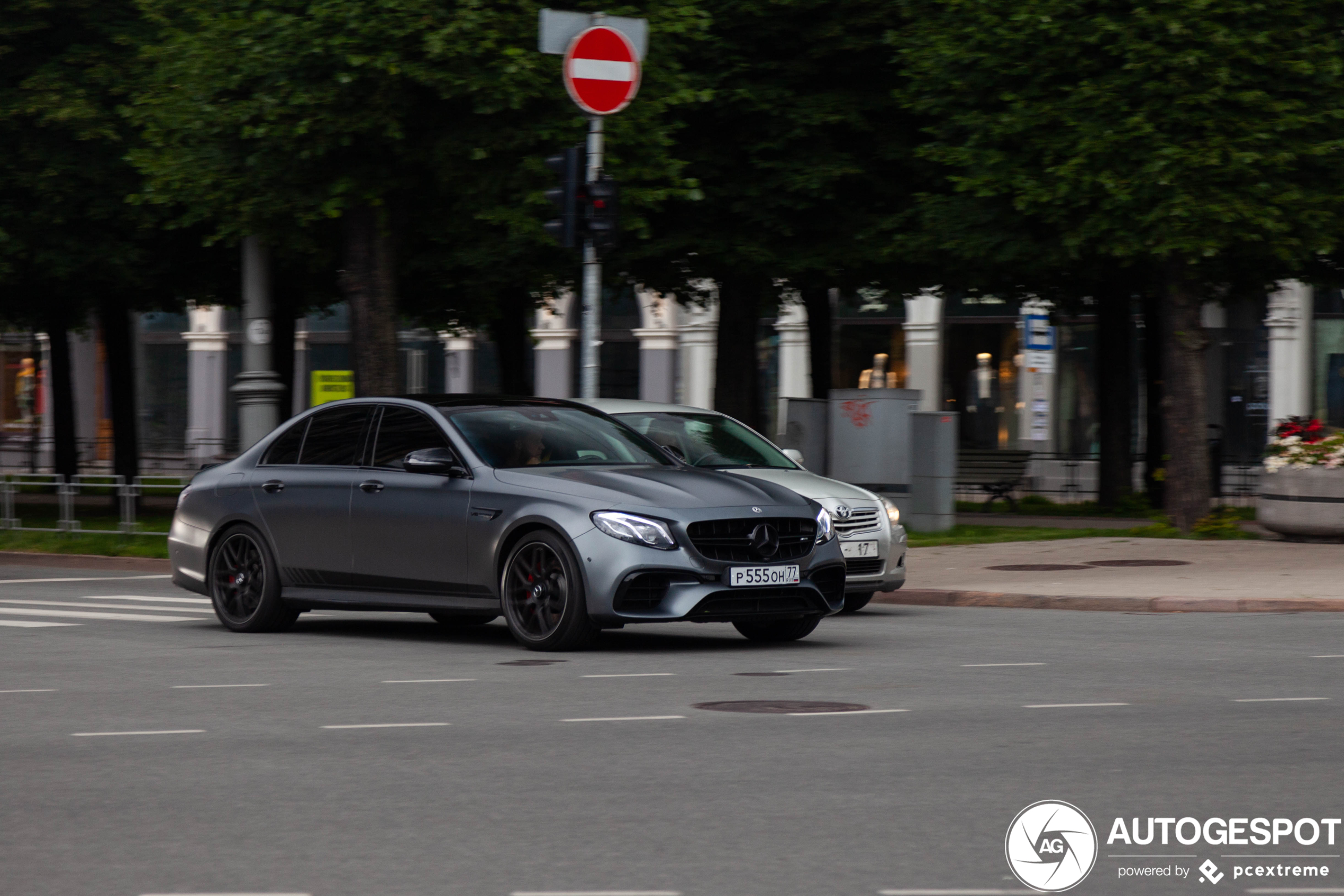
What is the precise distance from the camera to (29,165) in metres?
26.5

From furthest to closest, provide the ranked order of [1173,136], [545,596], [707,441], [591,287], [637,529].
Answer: [1173,136], [591,287], [707,441], [545,596], [637,529]

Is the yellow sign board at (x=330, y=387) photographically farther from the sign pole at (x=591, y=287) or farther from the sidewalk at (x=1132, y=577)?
the sidewalk at (x=1132, y=577)

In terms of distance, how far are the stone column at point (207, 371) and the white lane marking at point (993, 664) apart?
4514 cm

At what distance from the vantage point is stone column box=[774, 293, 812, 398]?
149 feet

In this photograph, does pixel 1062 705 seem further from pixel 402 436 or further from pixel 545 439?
pixel 402 436

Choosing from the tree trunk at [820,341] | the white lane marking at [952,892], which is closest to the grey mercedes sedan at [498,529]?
the white lane marking at [952,892]

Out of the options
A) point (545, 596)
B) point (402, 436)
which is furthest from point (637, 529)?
point (402, 436)

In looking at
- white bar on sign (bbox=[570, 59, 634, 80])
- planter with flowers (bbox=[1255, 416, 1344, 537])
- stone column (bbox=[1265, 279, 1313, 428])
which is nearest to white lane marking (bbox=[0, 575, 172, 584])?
white bar on sign (bbox=[570, 59, 634, 80])

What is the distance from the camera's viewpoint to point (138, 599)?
→ 17250 millimetres

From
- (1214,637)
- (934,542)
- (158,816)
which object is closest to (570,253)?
(934,542)

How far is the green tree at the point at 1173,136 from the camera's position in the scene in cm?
2142

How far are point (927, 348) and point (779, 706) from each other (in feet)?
116

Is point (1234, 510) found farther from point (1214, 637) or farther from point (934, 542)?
point (1214, 637)

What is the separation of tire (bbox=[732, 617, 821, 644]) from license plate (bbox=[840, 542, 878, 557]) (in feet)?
5.15
